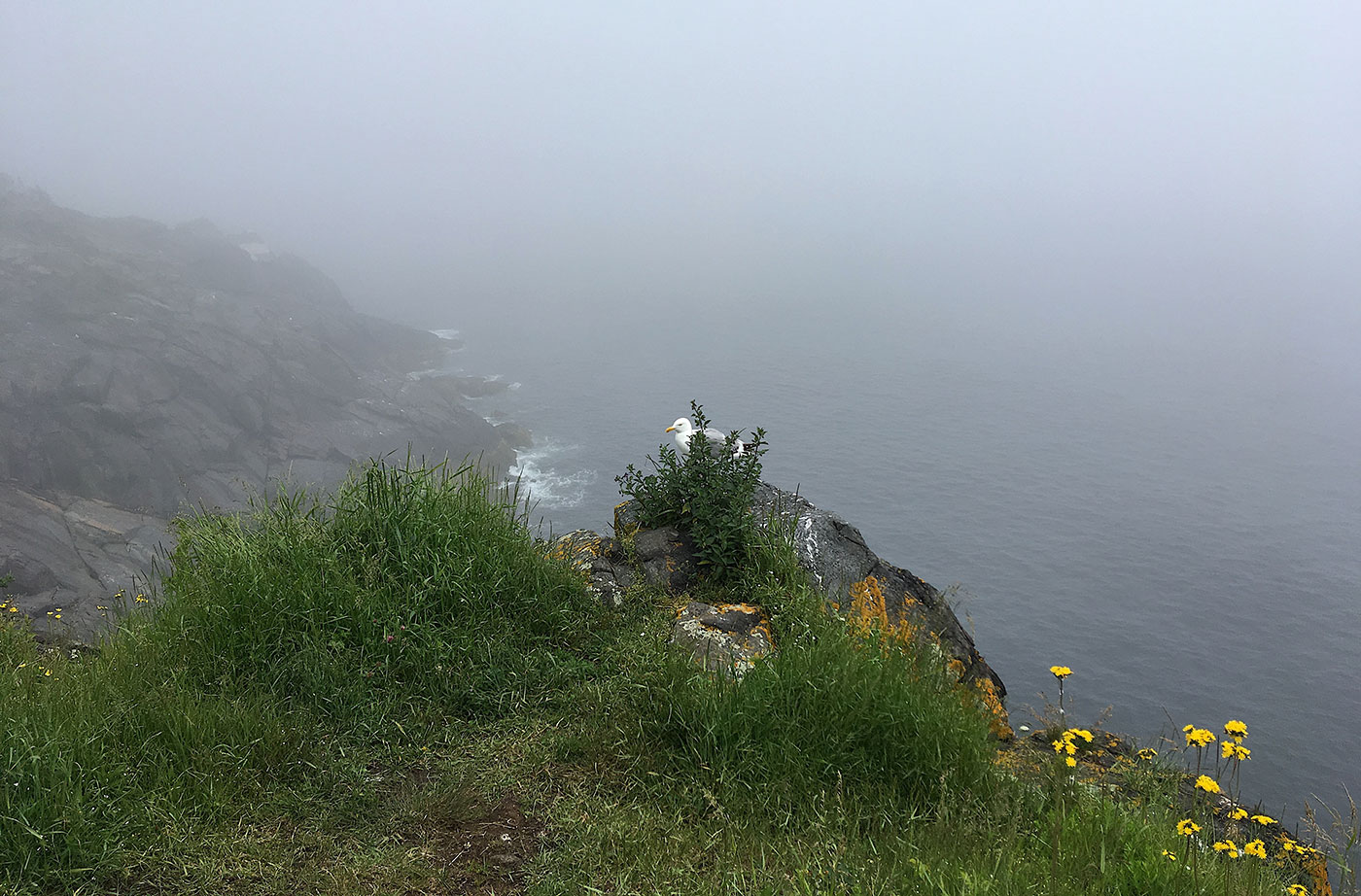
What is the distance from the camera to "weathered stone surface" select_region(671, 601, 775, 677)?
16.9ft

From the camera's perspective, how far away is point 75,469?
210ft

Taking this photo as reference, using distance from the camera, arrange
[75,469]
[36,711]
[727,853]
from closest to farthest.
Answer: [727,853] → [36,711] → [75,469]

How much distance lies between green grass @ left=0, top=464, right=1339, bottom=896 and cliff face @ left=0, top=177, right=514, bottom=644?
45.6 meters

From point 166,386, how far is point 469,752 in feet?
292

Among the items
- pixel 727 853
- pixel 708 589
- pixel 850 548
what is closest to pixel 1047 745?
pixel 850 548

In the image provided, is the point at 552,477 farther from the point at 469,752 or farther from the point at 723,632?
the point at 469,752

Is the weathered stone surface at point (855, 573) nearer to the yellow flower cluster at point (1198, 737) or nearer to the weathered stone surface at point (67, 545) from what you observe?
the yellow flower cluster at point (1198, 737)

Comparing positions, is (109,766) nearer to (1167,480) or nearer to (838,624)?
(838,624)

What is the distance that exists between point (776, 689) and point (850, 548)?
3105 mm

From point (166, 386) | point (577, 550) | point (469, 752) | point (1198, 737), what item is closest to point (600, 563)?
point (577, 550)

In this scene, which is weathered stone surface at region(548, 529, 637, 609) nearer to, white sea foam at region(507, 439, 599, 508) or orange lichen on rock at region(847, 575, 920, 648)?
orange lichen on rock at region(847, 575, 920, 648)

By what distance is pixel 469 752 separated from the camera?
4.43 metres

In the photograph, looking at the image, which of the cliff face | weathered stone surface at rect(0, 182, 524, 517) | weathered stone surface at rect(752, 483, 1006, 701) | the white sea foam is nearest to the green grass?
weathered stone surface at rect(752, 483, 1006, 701)

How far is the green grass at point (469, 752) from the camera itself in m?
3.36
